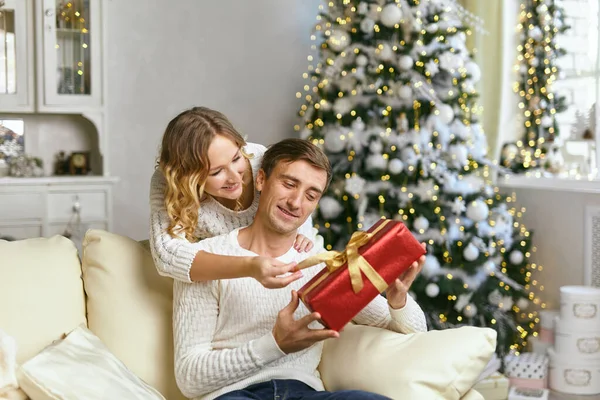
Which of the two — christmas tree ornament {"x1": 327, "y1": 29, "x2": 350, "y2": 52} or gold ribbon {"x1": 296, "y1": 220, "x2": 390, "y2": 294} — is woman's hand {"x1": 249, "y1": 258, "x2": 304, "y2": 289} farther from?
christmas tree ornament {"x1": 327, "y1": 29, "x2": 350, "y2": 52}

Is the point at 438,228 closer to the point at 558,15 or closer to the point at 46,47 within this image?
the point at 558,15

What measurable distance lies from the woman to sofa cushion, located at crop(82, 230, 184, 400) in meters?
0.15

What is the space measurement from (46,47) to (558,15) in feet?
9.63

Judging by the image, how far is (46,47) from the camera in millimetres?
4645

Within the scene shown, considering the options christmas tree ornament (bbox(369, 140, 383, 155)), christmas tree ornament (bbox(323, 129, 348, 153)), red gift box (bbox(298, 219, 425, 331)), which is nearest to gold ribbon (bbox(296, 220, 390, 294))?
red gift box (bbox(298, 219, 425, 331))

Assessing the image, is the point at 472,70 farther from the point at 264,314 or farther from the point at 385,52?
the point at 264,314

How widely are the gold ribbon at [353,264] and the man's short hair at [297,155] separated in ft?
0.89

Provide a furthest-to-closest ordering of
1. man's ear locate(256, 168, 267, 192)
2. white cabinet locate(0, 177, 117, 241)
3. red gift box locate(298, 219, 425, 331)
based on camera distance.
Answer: white cabinet locate(0, 177, 117, 241), man's ear locate(256, 168, 267, 192), red gift box locate(298, 219, 425, 331)

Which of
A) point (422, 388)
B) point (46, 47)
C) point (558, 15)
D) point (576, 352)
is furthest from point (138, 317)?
point (558, 15)

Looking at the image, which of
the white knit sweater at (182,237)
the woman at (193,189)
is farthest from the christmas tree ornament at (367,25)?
the woman at (193,189)

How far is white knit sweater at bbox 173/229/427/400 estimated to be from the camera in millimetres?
1881

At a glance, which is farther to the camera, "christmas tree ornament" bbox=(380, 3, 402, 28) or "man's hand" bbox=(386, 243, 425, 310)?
"christmas tree ornament" bbox=(380, 3, 402, 28)

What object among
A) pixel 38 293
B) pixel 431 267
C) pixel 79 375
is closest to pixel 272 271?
pixel 79 375

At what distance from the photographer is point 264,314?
1982 millimetres
